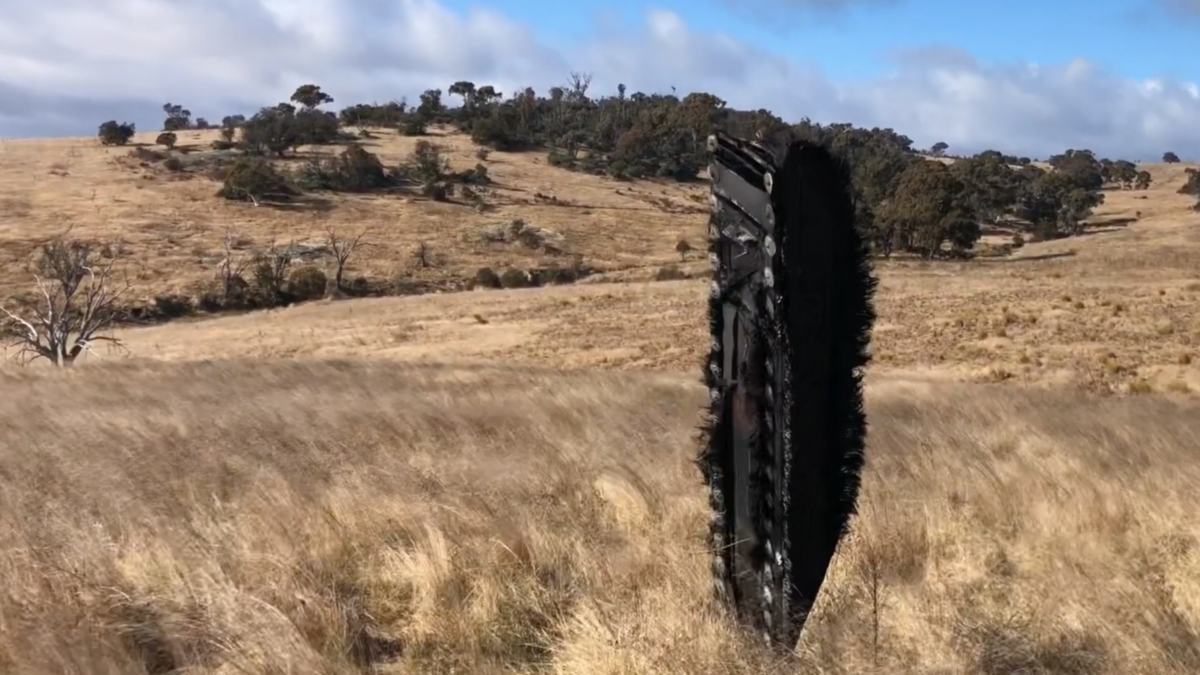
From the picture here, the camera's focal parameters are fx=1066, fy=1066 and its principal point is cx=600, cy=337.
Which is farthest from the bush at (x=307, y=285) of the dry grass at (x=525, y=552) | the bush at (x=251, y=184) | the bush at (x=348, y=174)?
the dry grass at (x=525, y=552)

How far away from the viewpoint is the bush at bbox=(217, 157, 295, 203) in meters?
65.7

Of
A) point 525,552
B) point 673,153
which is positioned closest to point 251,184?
point 673,153

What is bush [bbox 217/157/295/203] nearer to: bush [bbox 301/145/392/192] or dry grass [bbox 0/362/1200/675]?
Answer: bush [bbox 301/145/392/192]

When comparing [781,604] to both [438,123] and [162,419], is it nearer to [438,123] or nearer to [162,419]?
[162,419]

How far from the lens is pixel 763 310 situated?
3.16 meters

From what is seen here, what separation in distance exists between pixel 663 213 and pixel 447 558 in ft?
221

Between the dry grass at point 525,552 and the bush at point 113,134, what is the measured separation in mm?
84262

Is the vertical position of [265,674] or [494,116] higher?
[494,116]

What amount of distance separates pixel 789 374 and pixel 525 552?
1743 millimetres

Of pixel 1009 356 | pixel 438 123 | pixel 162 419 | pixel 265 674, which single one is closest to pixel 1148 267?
pixel 1009 356

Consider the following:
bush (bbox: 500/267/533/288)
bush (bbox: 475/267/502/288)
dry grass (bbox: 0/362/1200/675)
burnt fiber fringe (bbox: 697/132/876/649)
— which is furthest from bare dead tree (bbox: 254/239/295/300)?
burnt fiber fringe (bbox: 697/132/876/649)

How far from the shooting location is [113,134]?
83.9m

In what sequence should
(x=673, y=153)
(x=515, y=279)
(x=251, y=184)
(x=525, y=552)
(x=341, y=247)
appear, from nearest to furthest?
(x=525, y=552) < (x=515, y=279) < (x=341, y=247) < (x=251, y=184) < (x=673, y=153)

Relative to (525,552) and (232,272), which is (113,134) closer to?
(232,272)
